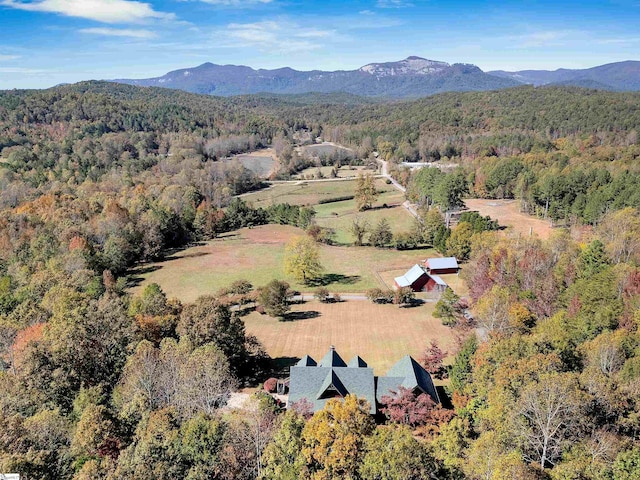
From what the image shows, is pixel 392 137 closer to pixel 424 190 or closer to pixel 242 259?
pixel 424 190

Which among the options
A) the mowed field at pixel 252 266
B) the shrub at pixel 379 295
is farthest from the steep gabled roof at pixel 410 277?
the shrub at pixel 379 295

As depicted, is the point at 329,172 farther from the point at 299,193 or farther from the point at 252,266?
the point at 252,266

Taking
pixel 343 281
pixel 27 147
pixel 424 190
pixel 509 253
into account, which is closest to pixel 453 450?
pixel 509 253

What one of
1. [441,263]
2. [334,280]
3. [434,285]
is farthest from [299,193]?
[434,285]

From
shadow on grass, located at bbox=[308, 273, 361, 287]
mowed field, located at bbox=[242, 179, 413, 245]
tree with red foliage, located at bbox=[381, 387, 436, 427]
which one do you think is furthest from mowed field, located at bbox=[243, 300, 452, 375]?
mowed field, located at bbox=[242, 179, 413, 245]

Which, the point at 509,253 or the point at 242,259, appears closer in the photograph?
the point at 509,253

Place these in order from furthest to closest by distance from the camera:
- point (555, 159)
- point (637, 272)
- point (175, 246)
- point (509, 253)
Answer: point (555, 159)
point (175, 246)
point (509, 253)
point (637, 272)

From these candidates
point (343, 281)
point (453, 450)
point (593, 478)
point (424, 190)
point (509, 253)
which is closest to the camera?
point (593, 478)
